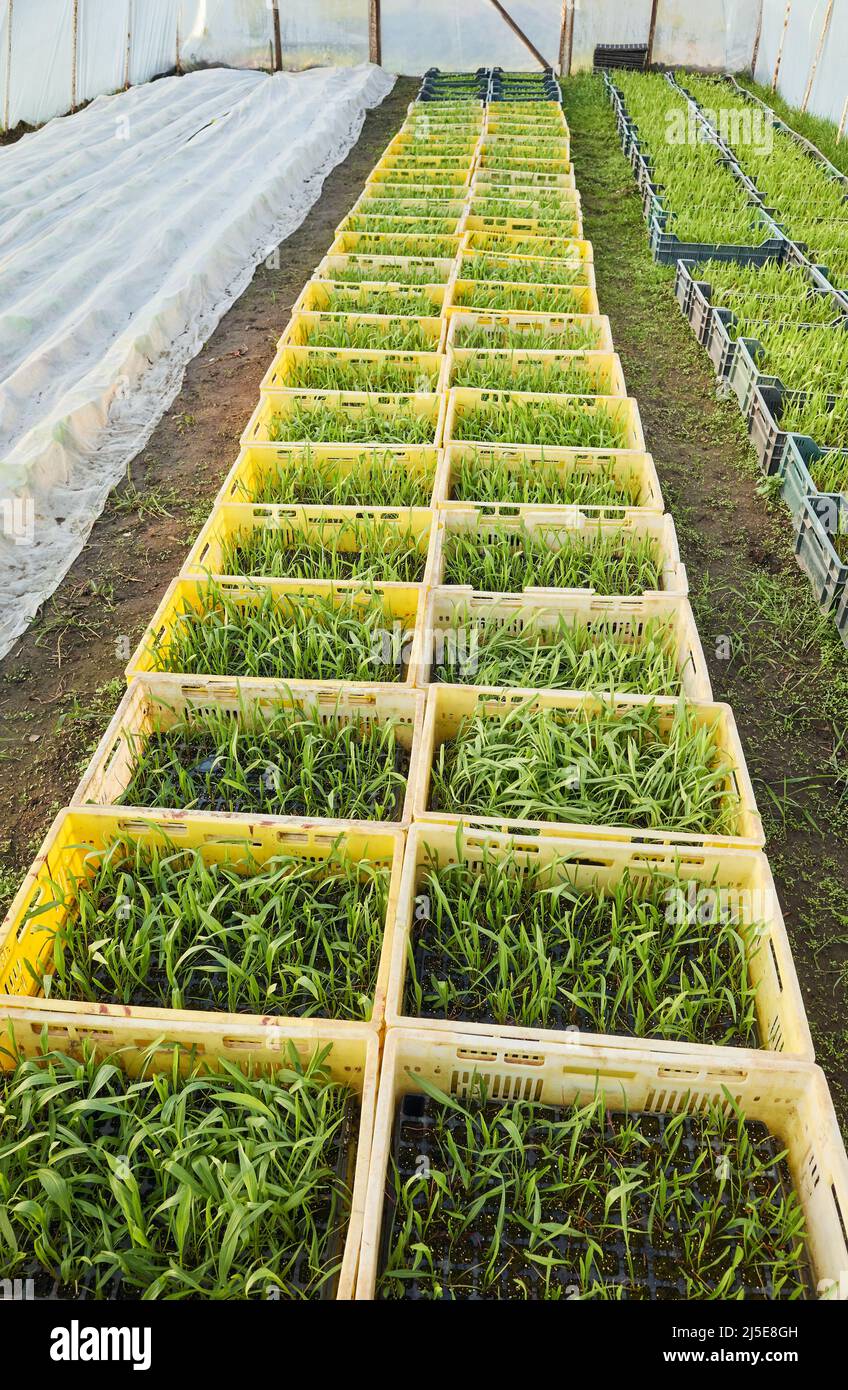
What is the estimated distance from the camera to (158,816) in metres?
2.23

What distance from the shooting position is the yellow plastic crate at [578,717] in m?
2.16

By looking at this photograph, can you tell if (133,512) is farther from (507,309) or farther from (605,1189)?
(605,1189)

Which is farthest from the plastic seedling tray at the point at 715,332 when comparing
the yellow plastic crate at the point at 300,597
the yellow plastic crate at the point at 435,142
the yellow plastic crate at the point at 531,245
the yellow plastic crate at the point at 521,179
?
the yellow plastic crate at the point at 300,597

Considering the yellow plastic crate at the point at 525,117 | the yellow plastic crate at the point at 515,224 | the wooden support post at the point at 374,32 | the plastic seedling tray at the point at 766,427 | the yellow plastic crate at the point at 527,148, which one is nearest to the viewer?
the plastic seedling tray at the point at 766,427

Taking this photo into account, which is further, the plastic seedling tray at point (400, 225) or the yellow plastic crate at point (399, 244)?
the plastic seedling tray at point (400, 225)

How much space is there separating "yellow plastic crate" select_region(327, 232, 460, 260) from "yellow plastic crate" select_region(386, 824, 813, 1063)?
184 inches

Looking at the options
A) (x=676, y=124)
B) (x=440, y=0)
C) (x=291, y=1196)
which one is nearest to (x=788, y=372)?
(x=291, y=1196)

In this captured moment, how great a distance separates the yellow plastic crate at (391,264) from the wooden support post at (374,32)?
919cm

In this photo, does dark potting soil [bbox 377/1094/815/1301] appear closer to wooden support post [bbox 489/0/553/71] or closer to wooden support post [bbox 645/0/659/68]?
wooden support post [bbox 489/0/553/71]

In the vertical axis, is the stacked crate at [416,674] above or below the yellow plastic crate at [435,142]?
below

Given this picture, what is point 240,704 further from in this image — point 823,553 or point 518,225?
point 518,225

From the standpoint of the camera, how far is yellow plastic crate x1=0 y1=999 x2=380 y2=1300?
182 cm

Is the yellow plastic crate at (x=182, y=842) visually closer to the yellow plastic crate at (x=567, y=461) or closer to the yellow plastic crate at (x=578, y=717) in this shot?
the yellow plastic crate at (x=578, y=717)
